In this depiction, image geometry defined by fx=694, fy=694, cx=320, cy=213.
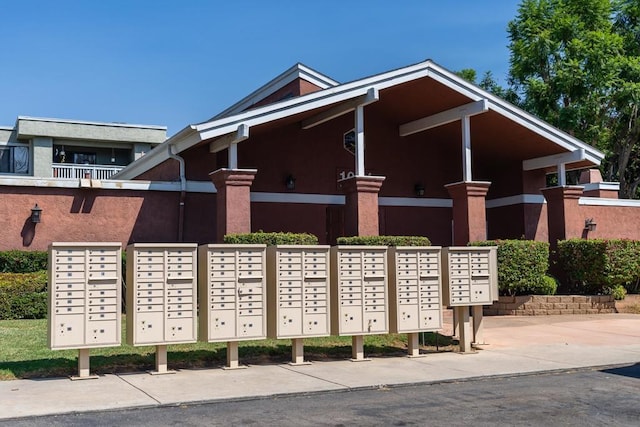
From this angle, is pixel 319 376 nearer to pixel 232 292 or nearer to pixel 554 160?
pixel 232 292

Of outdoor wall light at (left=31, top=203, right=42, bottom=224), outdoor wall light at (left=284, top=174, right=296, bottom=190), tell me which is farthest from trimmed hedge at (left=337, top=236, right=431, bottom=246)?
outdoor wall light at (left=31, top=203, right=42, bottom=224)

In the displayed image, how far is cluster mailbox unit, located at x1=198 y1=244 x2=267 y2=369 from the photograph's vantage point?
364 inches

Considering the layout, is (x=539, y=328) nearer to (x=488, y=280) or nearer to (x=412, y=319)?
(x=488, y=280)

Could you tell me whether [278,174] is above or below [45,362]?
above

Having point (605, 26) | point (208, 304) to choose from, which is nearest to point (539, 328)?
point (208, 304)

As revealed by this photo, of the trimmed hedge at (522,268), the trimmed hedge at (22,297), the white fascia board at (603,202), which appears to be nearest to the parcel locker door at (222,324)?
the trimmed hedge at (22,297)

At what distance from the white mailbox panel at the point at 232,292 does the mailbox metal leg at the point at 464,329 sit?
3.40 meters

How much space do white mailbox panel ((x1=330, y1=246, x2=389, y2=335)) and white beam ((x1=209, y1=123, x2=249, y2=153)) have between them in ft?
19.1

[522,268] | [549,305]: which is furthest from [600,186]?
[522,268]

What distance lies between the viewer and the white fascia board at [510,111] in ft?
56.7

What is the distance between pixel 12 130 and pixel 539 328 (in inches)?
1211

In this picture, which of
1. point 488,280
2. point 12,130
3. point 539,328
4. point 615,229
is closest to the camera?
point 488,280

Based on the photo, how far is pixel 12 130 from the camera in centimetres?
3603

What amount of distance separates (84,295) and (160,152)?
9585mm
